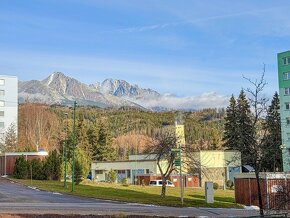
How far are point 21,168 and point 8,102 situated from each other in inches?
1961

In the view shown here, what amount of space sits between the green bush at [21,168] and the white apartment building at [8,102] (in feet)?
153

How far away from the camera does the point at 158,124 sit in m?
194

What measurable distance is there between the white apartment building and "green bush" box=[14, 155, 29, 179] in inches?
1834

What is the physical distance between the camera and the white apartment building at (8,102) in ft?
357

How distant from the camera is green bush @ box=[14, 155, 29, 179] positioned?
6209cm

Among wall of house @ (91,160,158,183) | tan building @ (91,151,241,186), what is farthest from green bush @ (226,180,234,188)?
wall of house @ (91,160,158,183)

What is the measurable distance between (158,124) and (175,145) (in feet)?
501

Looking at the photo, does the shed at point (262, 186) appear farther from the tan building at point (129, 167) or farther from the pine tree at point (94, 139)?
the pine tree at point (94, 139)

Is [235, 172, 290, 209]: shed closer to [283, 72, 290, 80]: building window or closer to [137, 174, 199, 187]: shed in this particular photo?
[137, 174, 199, 187]: shed

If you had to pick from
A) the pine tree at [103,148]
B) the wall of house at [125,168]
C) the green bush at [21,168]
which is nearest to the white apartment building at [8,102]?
the pine tree at [103,148]

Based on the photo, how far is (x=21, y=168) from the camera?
62.2 metres

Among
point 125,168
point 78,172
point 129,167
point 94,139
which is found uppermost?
point 94,139

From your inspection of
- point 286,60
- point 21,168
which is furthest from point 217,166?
point 21,168

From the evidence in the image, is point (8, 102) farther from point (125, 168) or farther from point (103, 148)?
point (125, 168)
